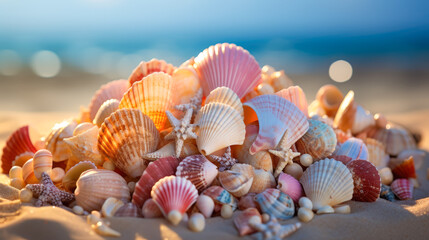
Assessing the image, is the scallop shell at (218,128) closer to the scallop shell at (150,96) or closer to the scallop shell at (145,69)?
the scallop shell at (150,96)

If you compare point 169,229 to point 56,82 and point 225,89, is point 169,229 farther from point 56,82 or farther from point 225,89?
point 56,82

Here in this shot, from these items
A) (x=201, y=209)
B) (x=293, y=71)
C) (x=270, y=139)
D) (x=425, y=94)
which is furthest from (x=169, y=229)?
(x=293, y=71)

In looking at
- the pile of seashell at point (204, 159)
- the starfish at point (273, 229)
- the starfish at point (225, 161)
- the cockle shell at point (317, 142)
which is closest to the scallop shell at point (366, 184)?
the pile of seashell at point (204, 159)

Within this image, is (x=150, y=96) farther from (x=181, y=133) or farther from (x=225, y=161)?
(x=225, y=161)

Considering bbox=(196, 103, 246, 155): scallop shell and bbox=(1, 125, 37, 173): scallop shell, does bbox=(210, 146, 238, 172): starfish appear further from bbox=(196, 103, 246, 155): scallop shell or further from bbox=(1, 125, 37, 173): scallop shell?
bbox=(1, 125, 37, 173): scallop shell

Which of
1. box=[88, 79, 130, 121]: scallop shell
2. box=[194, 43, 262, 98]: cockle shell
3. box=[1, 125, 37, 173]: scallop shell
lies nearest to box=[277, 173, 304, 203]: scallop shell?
box=[194, 43, 262, 98]: cockle shell

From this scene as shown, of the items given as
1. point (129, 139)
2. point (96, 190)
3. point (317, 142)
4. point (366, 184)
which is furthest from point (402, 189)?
point (96, 190)
